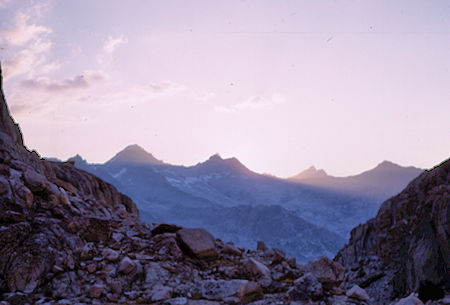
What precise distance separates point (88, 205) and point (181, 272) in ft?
17.8

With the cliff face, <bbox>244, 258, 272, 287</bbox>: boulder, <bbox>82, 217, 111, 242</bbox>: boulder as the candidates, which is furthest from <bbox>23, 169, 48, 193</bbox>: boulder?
the cliff face

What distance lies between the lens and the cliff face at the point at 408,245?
9219mm

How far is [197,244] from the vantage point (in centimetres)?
1015

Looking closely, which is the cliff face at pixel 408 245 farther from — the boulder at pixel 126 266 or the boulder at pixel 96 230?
the boulder at pixel 96 230

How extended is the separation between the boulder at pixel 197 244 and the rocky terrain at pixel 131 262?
3 centimetres

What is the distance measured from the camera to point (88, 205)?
1245 centimetres

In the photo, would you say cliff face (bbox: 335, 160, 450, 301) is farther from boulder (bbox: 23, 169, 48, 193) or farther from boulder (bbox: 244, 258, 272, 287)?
boulder (bbox: 23, 169, 48, 193)

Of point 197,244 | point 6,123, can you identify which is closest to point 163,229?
point 197,244

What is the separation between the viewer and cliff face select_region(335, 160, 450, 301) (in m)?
9.22

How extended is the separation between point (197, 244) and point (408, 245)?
9.33m

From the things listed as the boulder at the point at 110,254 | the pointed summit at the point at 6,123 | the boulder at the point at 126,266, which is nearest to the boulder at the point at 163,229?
the boulder at the point at 110,254

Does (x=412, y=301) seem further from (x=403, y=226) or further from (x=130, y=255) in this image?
(x=403, y=226)

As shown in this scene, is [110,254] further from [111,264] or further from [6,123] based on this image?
[6,123]

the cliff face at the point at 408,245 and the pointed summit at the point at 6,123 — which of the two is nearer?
the cliff face at the point at 408,245
